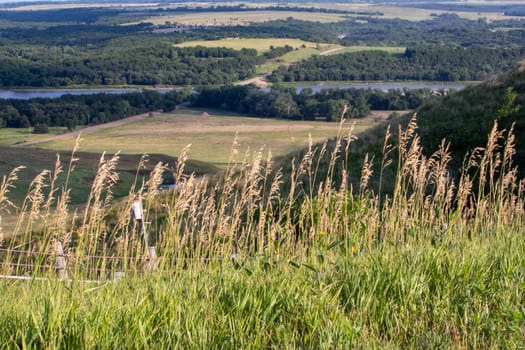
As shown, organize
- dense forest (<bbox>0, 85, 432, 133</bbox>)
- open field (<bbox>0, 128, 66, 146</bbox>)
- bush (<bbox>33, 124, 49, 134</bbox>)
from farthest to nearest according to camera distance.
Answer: bush (<bbox>33, 124, 49, 134</bbox>)
open field (<bbox>0, 128, 66, 146</bbox>)
dense forest (<bbox>0, 85, 432, 133</bbox>)

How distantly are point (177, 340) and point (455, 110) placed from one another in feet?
57.5

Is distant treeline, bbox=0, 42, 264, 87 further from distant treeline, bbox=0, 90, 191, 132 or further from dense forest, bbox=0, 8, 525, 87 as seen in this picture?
distant treeline, bbox=0, 90, 191, 132

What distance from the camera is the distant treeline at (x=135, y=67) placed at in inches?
4360

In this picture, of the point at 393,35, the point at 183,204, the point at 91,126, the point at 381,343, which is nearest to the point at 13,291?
the point at 183,204

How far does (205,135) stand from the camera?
6078 centimetres

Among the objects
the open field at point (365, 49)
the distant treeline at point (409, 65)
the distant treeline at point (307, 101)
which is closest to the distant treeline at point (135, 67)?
the distant treeline at point (409, 65)

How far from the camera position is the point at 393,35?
170 metres

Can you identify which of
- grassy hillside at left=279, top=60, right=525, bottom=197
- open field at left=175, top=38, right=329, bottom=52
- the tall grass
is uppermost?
the tall grass

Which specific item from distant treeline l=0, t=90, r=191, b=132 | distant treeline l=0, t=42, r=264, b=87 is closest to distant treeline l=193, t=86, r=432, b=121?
distant treeline l=0, t=90, r=191, b=132

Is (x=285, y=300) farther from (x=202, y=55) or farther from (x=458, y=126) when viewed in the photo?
(x=202, y=55)

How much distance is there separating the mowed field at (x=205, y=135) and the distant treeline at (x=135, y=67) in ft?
117

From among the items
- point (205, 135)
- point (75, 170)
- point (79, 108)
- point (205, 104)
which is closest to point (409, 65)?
point (205, 104)

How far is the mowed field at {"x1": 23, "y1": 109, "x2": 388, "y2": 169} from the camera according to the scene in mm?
49719

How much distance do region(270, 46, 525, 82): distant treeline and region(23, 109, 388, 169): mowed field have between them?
32812 millimetres
